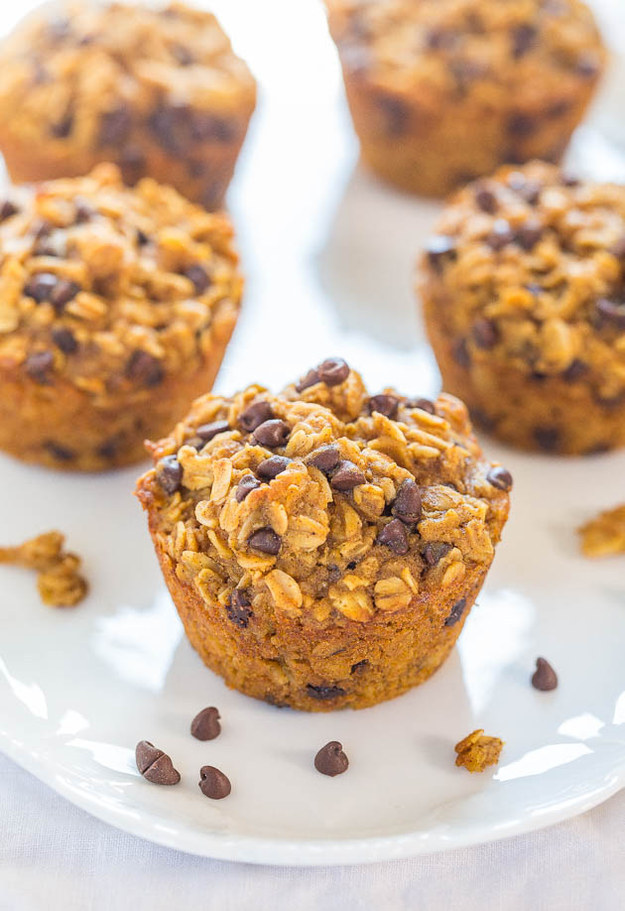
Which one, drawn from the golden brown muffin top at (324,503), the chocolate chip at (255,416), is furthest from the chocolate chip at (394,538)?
the chocolate chip at (255,416)

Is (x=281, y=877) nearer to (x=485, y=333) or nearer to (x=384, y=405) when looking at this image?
(x=384, y=405)

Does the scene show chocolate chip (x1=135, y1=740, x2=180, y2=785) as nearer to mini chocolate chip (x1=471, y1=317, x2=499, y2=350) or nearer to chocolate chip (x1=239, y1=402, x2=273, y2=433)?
chocolate chip (x1=239, y1=402, x2=273, y2=433)

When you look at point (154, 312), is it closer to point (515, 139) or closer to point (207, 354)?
point (207, 354)

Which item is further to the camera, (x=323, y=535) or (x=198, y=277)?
(x=198, y=277)

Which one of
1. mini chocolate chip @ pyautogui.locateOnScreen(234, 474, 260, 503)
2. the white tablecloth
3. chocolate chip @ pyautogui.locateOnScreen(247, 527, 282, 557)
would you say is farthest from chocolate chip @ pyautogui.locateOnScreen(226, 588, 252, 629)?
the white tablecloth

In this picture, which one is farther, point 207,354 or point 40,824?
point 207,354

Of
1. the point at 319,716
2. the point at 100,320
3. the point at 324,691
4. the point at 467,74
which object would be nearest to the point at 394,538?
the point at 324,691

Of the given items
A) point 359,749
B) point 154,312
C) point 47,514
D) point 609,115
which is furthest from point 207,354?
point 609,115
